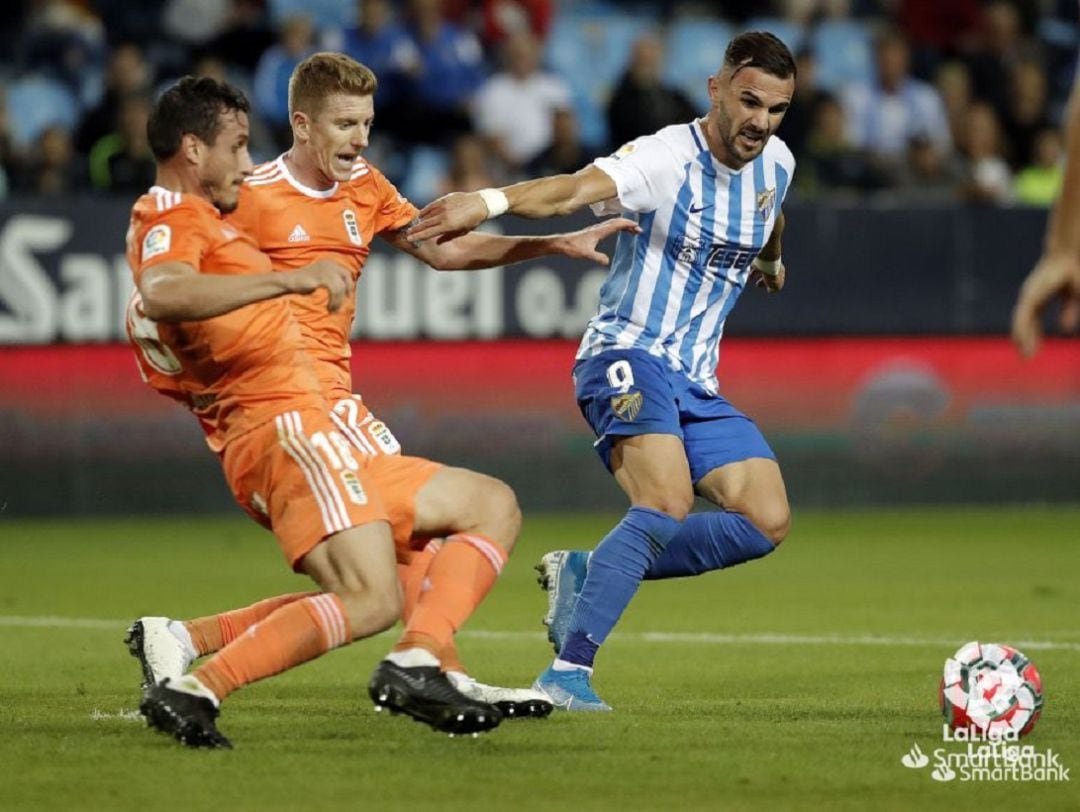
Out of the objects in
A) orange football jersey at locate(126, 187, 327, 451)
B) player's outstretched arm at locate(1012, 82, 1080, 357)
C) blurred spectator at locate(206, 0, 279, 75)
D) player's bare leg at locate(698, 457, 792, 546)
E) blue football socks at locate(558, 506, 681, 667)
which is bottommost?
blue football socks at locate(558, 506, 681, 667)

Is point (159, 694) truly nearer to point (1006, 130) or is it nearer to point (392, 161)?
point (392, 161)

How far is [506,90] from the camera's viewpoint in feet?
50.0

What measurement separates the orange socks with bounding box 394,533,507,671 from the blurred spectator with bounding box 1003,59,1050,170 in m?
11.0

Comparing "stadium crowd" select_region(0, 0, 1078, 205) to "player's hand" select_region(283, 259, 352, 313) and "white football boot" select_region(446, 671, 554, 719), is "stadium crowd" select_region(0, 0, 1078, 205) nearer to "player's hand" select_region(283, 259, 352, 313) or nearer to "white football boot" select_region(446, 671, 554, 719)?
"white football boot" select_region(446, 671, 554, 719)

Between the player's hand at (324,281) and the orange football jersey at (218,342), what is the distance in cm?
25

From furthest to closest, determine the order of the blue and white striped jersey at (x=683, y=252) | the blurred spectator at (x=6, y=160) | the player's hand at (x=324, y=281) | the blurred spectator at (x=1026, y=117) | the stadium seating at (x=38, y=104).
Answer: the blurred spectator at (x=1026, y=117) < the stadium seating at (x=38, y=104) < the blurred spectator at (x=6, y=160) < the blue and white striped jersey at (x=683, y=252) < the player's hand at (x=324, y=281)

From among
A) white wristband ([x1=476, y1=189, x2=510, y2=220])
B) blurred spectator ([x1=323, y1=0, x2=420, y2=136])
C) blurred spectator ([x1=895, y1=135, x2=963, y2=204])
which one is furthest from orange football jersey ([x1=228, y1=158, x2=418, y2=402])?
blurred spectator ([x1=895, y1=135, x2=963, y2=204])

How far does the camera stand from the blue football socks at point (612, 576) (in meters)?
6.64

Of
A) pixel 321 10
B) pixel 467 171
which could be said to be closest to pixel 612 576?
pixel 467 171

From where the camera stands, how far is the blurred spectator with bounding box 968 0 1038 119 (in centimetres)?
1652

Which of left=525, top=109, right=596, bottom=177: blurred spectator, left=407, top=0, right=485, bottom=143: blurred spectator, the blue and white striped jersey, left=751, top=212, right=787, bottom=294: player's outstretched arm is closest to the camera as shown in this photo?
the blue and white striped jersey

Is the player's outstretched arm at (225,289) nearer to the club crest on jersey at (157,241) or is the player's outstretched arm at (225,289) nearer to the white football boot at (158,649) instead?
the club crest on jersey at (157,241)

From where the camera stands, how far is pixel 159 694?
5.51 meters

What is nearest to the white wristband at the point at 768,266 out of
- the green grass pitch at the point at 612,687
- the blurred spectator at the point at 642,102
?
the green grass pitch at the point at 612,687
